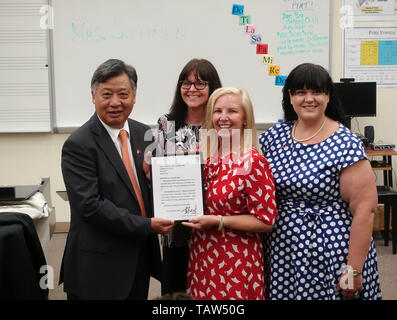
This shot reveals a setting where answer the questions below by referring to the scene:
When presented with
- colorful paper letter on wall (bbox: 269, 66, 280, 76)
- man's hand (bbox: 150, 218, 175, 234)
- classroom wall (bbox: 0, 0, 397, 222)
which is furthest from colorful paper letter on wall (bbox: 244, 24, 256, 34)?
man's hand (bbox: 150, 218, 175, 234)

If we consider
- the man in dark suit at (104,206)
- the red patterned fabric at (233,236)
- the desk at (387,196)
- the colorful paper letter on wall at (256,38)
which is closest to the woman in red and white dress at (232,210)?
the red patterned fabric at (233,236)

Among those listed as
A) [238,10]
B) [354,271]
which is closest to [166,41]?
[238,10]

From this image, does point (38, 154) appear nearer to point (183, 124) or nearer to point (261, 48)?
point (261, 48)

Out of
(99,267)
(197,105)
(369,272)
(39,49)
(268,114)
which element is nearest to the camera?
(99,267)

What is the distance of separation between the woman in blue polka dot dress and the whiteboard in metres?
2.69

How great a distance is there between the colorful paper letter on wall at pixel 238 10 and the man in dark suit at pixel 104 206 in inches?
113

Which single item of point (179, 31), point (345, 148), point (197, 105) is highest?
point (179, 31)

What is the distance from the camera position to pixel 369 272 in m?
1.63

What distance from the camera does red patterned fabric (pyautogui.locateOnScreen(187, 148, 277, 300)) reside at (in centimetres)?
152

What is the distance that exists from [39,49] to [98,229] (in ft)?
10.1

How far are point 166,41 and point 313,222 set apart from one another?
3.02 m

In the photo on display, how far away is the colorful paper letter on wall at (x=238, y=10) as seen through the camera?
4152 millimetres

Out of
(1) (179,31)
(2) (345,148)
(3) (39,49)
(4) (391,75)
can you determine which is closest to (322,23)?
(4) (391,75)

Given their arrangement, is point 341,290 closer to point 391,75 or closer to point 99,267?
point 99,267
